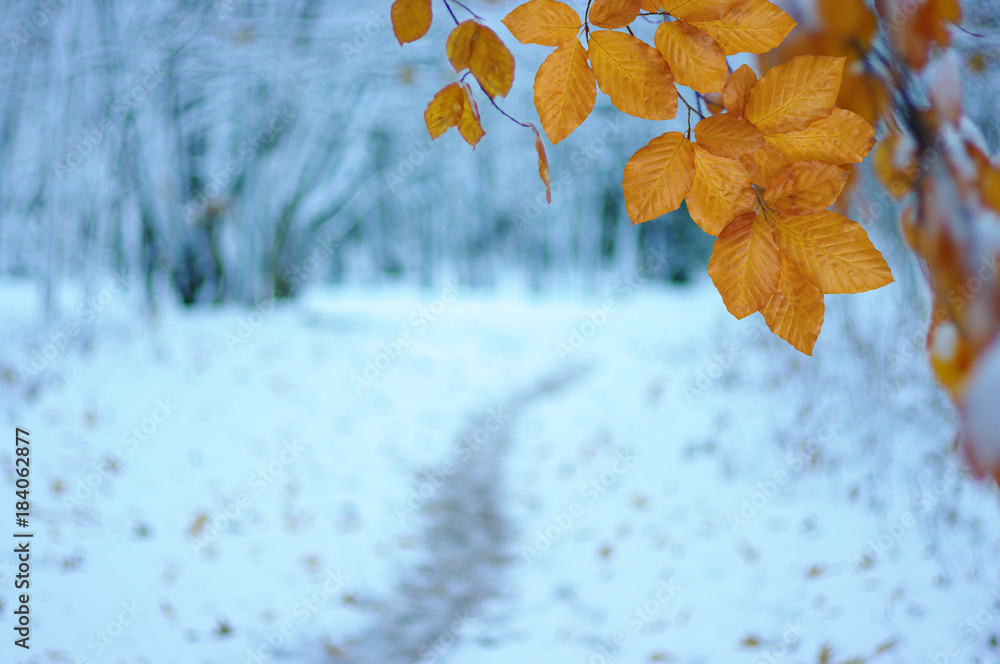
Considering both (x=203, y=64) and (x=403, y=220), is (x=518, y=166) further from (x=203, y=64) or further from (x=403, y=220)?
(x=203, y=64)

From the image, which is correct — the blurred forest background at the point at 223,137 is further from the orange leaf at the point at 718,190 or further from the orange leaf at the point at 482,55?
the orange leaf at the point at 718,190

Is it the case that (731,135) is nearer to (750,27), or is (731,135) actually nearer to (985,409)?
(750,27)

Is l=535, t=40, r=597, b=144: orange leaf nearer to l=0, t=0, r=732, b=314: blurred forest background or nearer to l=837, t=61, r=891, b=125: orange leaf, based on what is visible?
l=837, t=61, r=891, b=125: orange leaf

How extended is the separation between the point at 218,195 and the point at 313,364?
492 centimetres

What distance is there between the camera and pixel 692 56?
2.13ft

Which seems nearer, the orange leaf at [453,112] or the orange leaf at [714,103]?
the orange leaf at [714,103]

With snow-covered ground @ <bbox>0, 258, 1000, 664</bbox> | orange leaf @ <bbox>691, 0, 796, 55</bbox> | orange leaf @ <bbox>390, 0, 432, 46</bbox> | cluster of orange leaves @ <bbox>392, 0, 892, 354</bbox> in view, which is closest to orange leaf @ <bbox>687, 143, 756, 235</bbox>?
cluster of orange leaves @ <bbox>392, 0, 892, 354</bbox>

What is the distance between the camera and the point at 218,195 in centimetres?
1237

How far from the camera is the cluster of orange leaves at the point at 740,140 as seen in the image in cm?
59

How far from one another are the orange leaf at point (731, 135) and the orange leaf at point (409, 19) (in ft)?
1.31

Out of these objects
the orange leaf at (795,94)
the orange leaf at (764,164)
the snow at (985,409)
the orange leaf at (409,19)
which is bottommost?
the snow at (985,409)

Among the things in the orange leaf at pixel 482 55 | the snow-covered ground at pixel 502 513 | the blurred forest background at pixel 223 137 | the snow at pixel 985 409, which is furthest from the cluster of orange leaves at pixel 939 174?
the blurred forest background at pixel 223 137

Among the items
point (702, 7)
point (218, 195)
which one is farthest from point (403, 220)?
point (702, 7)

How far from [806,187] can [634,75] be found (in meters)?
0.21
